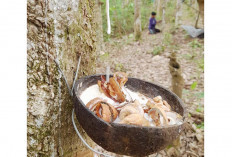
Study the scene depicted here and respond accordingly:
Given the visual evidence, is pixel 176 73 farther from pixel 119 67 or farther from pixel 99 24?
pixel 99 24

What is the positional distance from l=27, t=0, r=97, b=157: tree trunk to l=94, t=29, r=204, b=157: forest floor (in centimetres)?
154

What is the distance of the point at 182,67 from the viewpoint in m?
4.36

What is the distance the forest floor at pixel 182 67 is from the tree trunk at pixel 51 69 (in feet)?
5.06

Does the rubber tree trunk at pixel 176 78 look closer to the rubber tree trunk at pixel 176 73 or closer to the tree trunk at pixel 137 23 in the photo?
the rubber tree trunk at pixel 176 73

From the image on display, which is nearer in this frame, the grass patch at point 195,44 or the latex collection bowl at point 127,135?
the latex collection bowl at point 127,135

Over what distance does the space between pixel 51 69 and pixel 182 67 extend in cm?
387

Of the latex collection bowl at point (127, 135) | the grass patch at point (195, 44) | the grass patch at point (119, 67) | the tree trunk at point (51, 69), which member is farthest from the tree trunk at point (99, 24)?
the latex collection bowl at point (127, 135)

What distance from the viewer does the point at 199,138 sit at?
→ 2332 mm

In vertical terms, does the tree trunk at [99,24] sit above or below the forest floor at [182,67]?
above

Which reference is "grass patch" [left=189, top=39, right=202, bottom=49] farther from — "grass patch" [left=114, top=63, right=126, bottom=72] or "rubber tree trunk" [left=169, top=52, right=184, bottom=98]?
"rubber tree trunk" [left=169, top=52, right=184, bottom=98]

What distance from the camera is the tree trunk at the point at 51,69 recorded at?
1047mm

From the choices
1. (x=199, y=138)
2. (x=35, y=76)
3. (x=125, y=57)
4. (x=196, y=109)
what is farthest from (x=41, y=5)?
(x=125, y=57)

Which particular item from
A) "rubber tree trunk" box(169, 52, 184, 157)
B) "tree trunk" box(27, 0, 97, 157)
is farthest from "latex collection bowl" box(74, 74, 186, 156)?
"rubber tree trunk" box(169, 52, 184, 157)

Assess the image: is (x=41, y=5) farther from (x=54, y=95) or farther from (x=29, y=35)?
(x=54, y=95)
